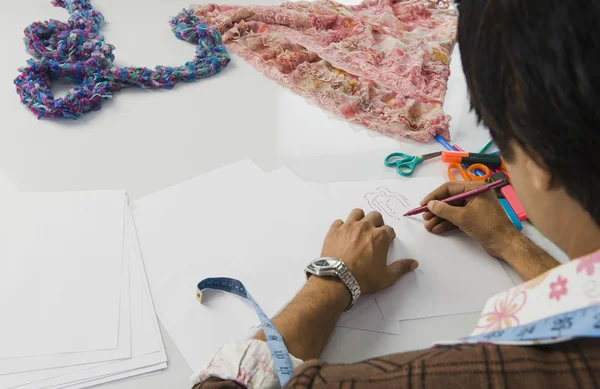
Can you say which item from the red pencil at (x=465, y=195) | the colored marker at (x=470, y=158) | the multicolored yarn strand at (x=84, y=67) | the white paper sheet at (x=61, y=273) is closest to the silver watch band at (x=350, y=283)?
the red pencil at (x=465, y=195)

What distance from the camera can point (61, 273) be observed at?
735mm

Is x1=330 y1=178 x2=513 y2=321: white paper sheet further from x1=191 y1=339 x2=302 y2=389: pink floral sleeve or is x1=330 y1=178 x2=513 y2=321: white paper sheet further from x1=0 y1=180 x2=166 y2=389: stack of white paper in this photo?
x1=0 y1=180 x2=166 y2=389: stack of white paper

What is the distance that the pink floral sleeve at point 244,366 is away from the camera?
584mm

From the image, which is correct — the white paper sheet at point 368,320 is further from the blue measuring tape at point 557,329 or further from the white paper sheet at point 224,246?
the blue measuring tape at point 557,329

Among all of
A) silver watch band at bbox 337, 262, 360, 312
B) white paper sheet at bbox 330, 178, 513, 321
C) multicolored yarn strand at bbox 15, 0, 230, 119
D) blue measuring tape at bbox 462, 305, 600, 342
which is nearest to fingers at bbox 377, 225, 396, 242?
white paper sheet at bbox 330, 178, 513, 321

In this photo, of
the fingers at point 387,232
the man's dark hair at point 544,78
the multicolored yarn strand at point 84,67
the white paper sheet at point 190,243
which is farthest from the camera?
the multicolored yarn strand at point 84,67

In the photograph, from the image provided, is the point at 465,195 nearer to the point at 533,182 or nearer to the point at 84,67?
the point at 533,182

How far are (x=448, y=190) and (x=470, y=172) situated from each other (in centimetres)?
14

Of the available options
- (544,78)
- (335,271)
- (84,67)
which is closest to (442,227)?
(335,271)

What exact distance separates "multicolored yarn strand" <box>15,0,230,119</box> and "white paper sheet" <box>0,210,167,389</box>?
0.53m

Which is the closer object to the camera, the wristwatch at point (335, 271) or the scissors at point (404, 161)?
the wristwatch at point (335, 271)

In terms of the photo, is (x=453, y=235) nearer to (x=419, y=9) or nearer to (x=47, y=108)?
(x=47, y=108)

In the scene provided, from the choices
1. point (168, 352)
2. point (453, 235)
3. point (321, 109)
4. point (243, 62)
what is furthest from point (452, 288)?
point (243, 62)

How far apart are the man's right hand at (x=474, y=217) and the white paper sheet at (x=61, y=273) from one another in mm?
526
